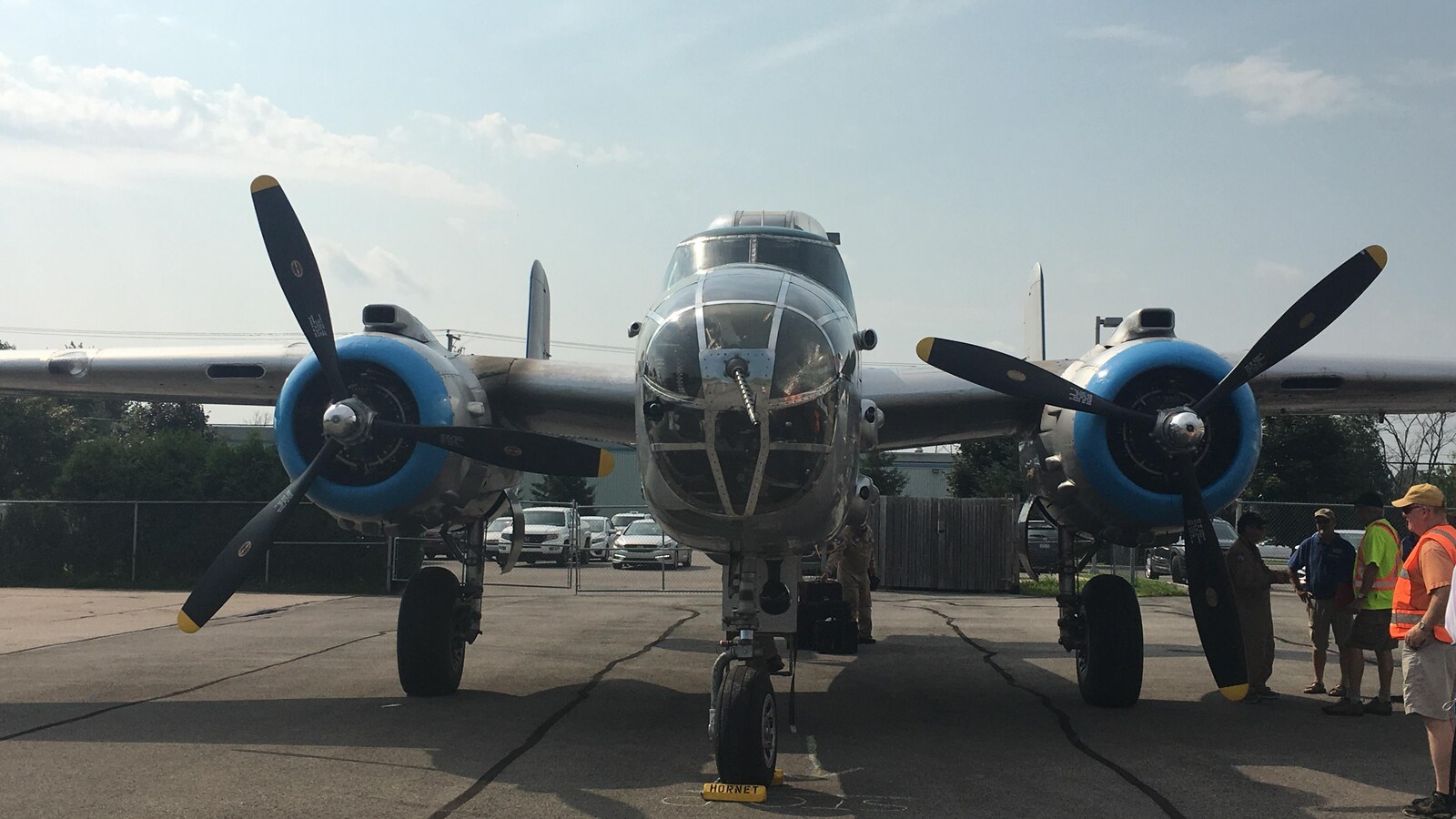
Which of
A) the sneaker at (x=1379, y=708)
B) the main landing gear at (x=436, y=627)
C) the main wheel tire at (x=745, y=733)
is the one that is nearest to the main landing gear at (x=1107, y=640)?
the sneaker at (x=1379, y=708)

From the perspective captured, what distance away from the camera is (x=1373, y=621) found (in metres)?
10.3

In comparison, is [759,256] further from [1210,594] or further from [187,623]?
[187,623]

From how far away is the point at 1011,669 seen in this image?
515 inches

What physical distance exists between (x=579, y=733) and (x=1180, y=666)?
777 cm

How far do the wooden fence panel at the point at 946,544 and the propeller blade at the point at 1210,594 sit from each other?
18200 mm

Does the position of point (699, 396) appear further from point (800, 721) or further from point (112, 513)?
point (112, 513)

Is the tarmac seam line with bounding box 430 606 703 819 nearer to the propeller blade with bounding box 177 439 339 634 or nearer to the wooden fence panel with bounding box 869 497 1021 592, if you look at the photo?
the propeller blade with bounding box 177 439 339 634

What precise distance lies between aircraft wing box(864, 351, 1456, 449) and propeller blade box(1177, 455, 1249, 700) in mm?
1916

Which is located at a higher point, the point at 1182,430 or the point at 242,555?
the point at 1182,430

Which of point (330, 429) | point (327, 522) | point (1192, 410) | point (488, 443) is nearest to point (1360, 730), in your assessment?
point (1192, 410)

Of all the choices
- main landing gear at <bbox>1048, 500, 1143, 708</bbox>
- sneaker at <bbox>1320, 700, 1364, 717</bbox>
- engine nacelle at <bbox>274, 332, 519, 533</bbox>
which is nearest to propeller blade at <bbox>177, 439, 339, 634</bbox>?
engine nacelle at <bbox>274, 332, 519, 533</bbox>

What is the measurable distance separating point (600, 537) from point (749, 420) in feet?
111

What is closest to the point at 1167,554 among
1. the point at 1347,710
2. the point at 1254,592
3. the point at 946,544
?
the point at 946,544

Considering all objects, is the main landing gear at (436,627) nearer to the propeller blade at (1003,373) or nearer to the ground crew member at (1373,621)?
the propeller blade at (1003,373)
